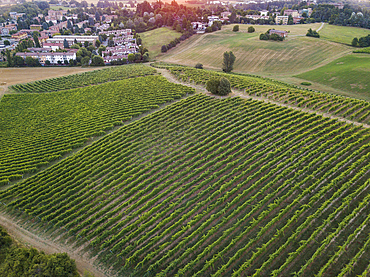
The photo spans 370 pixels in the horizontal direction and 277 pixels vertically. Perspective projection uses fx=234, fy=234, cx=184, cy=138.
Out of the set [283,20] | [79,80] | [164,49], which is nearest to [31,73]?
[79,80]

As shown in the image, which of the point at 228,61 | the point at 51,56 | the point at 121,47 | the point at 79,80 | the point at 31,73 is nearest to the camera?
the point at 79,80

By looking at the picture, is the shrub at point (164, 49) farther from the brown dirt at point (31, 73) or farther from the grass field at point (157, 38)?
the brown dirt at point (31, 73)

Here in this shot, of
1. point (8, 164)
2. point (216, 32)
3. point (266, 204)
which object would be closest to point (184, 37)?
point (216, 32)

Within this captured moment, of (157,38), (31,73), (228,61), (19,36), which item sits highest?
(157,38)

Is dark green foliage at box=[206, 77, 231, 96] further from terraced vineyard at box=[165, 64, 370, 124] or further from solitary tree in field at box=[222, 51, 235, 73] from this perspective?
solitary tree in field at box=[222, 51, 235, 73]

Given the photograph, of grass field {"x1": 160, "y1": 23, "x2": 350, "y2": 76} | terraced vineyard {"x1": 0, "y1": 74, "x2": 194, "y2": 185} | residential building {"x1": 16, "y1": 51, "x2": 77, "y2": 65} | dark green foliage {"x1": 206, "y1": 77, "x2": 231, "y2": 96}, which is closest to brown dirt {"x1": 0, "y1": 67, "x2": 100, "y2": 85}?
residential building {"x1": 16, "y1": 51, "x2": 77, "y2": 65}

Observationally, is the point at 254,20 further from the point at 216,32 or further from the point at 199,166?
the point at 199,166

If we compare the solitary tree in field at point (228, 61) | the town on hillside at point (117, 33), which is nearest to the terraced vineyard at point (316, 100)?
the solitary tree in field at point (228, 61)

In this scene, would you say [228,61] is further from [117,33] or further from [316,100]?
[117,33]
